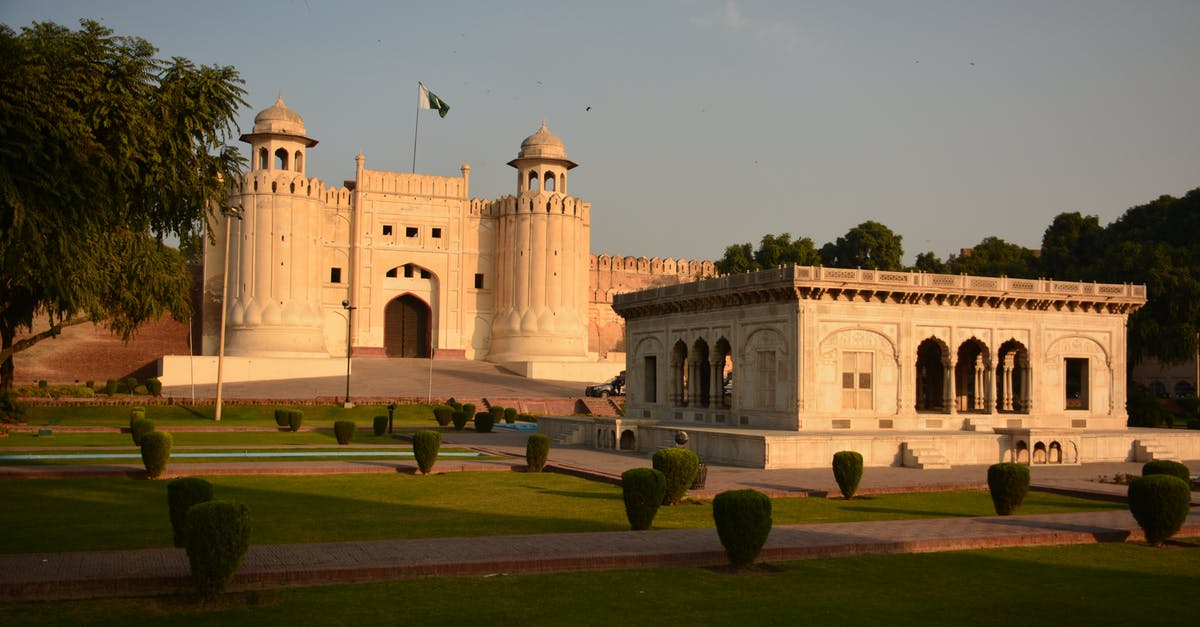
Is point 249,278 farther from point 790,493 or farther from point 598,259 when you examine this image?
point 790,493

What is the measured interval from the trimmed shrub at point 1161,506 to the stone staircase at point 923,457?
400 inches

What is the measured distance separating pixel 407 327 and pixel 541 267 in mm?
8198

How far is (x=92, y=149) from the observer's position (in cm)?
1550

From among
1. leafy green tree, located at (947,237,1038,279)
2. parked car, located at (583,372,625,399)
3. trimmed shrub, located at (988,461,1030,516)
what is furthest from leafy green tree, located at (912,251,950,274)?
trimmed shrub, located at (988,461,1030,516)

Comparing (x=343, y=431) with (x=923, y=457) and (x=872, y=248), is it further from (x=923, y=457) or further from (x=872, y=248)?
(x=872, y=248)

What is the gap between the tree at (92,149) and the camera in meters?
14.2

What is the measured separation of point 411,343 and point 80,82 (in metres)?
46.9

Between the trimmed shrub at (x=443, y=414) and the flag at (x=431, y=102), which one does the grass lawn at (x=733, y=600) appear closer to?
the trimmed shrub at (x=443, y=414)

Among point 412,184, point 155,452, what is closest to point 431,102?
point 412,184

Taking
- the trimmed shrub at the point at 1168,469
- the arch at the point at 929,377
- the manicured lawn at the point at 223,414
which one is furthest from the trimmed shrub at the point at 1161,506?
the manicured lawn at the point at 223,414

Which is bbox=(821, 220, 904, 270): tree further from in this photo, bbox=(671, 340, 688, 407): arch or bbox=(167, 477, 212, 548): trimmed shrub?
bbox=(167, 477, 212, 548): trimmed shrub

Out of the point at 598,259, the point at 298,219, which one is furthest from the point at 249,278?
the point at 598,259

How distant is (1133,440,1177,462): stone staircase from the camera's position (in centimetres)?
2758

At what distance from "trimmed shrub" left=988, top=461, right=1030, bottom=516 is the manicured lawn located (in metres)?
27.0
